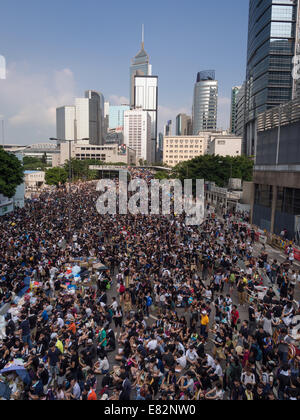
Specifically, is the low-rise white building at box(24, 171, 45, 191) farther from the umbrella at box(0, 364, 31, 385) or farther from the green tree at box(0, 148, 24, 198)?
the umbrella at box(0, 364, 31, 385)

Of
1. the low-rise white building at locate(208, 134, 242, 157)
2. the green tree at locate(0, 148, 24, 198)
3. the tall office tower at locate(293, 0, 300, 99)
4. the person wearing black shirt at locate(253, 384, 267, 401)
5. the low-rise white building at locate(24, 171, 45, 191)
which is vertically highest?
the tall office tower at locate(293, 0, 300, 99)

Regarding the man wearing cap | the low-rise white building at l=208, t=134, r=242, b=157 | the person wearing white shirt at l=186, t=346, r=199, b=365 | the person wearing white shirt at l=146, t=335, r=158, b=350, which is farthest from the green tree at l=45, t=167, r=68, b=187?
the person wearing white shirt at l=186, t=346, r=199, b=365

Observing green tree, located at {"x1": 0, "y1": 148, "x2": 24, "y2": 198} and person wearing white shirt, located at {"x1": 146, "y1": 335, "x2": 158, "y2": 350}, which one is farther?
green tree, located at {"x1": 0, "y1": 148, "x2": 24, "y2": 198}

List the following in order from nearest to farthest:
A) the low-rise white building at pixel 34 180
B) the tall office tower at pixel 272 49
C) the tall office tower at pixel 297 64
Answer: the low-rise white building at pixel 34 180, the tall office tower at pixel 272 49, the tall office tower at pixel 297 64

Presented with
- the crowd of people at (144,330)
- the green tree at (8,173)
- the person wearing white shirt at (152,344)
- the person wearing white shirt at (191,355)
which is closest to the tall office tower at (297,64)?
the green tree at (8,173)

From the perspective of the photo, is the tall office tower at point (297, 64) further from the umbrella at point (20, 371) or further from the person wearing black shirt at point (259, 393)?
the umbrella at point (20, 371)

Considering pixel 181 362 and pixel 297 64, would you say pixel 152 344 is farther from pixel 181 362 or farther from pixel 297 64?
pixel 297 64
